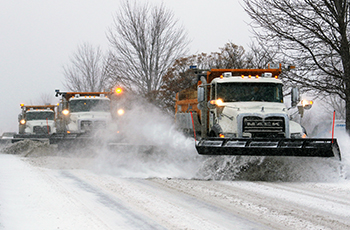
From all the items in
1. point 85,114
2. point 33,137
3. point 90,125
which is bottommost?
point 33,137

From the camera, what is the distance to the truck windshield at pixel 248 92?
1120cm

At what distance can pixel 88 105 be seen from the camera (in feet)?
62.0

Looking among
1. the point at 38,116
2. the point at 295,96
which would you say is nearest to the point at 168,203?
the point at 295,96

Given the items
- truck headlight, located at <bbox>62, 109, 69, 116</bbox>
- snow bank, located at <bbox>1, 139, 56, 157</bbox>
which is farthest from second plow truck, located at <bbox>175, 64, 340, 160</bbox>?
snow bank, located at <bbox>1, 139, 56, 157</bbox>

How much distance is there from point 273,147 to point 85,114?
36.0 feet

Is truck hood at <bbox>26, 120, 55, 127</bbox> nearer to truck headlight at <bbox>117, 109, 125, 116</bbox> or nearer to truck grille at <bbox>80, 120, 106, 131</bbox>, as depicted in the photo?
truck grille at <bbox>80, 120, 106, 131</bbox>

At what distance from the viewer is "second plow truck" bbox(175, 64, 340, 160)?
9.28 meters

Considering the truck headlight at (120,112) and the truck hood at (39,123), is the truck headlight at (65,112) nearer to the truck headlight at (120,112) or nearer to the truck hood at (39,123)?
the truck headlight at (120,112)

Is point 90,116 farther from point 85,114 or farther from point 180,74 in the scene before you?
point 180,74

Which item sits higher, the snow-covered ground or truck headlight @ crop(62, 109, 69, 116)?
truck headlight @ crop(62, 109, 69, 116)

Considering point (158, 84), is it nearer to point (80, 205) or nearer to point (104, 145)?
point (104, 145)

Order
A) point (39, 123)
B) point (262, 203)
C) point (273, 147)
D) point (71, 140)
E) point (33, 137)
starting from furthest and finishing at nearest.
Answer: point (39, 123)
point (33, 137)
point (71, 140)
point (273, 147)
point (262, 203)

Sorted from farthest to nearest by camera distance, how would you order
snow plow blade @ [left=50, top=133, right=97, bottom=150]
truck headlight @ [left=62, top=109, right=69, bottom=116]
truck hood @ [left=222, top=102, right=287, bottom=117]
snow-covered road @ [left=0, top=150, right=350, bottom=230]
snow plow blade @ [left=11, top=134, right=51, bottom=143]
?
snow plow blade @ [left=11, top=134, right=51, bottom=143] < truck headlight @ [left=62, top=109, right=69, bottom=116] < snow plow blade @ [left=50, top=133, right=97, bottom=150] < truck hood @ [left=222, top=102, right=287, bottom=117] < snow-covered road @ [left=0, top=150, right=350, bottom=230]

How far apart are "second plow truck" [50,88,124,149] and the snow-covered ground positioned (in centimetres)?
449
